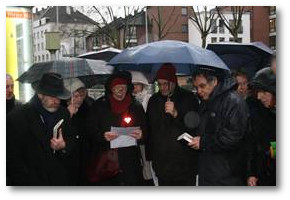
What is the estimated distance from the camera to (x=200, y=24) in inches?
150

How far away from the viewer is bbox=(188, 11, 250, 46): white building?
12.5 ft

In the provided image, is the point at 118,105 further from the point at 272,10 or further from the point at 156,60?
the point at 272,10

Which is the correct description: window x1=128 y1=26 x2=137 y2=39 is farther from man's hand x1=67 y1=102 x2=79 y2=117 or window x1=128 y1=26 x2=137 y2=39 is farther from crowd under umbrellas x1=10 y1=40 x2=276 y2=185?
man's hand x1=67 y1=102 x2=79 y2=117

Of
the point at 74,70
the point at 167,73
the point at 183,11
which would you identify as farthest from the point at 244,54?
the point at 74,70

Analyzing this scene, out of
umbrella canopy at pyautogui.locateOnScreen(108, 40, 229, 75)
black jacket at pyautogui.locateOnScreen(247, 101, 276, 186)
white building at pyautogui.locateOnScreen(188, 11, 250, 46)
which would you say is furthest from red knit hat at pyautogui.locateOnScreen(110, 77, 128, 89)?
black jacket at pyautogui.locateOnScreen(247, 101, 276, 186)

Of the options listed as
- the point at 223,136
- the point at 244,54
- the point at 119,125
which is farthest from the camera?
the point at 244,54

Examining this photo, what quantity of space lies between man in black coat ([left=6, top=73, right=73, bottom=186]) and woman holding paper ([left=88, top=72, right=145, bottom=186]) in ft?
0.78

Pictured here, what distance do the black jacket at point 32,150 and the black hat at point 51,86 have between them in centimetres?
12

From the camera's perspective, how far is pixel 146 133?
149 inches

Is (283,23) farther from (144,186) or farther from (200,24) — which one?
(144,186)

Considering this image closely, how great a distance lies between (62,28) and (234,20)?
1.44 m

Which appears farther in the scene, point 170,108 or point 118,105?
point 118,105

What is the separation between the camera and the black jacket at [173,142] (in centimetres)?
363

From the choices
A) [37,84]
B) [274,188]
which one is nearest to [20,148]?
[37,84]
